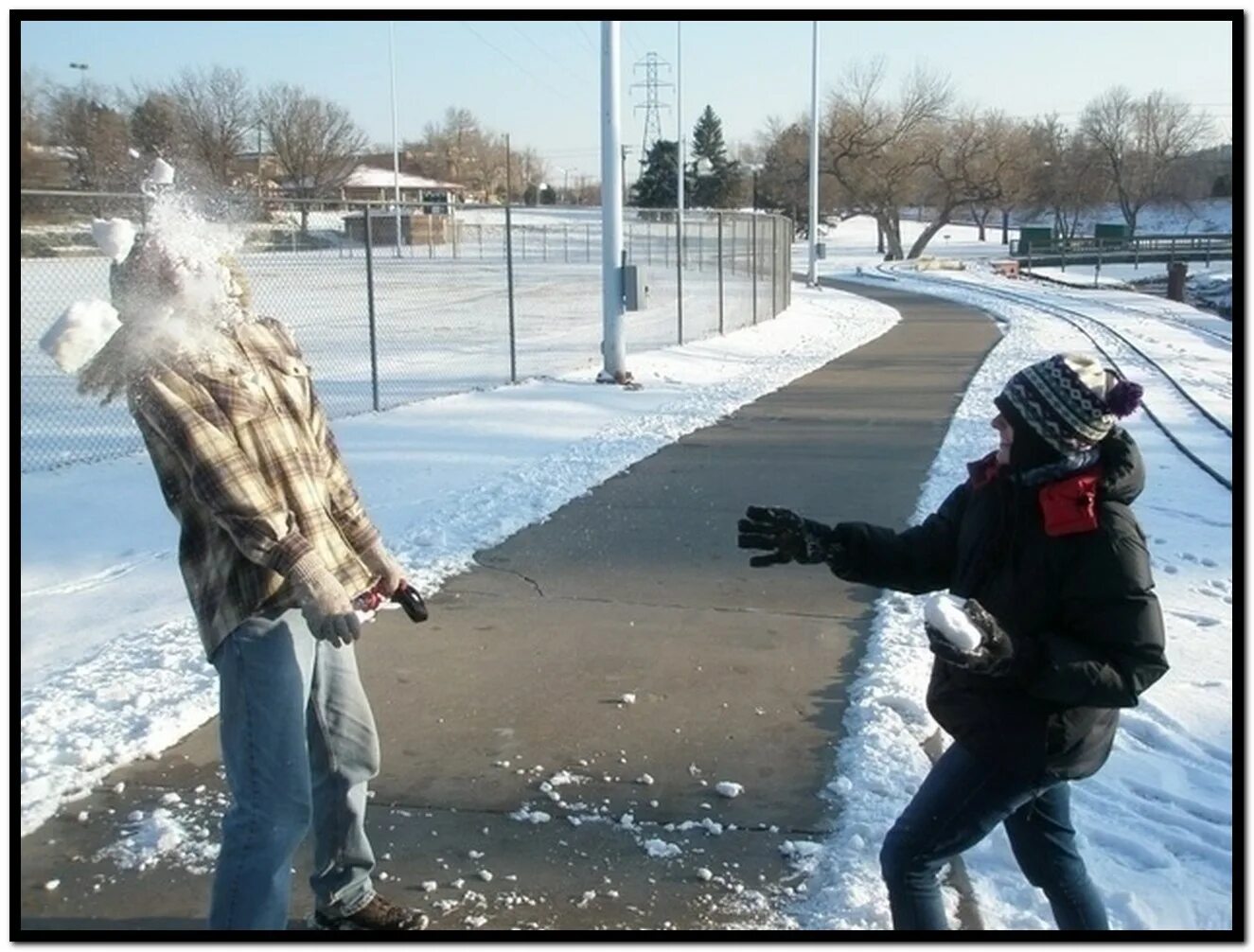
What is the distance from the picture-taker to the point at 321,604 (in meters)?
2.59

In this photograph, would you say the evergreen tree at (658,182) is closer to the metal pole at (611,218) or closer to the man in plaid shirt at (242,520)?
the metal pole at (611,218)

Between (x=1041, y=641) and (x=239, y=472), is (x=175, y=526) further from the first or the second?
(x=1041, y=641)

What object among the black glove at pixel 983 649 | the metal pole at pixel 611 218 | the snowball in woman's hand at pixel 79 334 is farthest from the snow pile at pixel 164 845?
the metal pole at pixel 611 218

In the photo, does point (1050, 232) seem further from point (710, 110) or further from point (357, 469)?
point (357, 469)

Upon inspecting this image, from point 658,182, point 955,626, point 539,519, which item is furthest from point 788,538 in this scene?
point 658,182

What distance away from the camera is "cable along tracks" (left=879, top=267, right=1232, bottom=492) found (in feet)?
33.2

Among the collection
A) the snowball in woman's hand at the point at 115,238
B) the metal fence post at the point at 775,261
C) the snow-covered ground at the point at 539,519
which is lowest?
the snow-covered ground at the point at 539,519

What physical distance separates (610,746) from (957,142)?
61.3 metres

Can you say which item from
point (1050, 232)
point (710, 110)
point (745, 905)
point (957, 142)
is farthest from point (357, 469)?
point (710, 110)

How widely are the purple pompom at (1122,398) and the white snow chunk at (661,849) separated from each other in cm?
180

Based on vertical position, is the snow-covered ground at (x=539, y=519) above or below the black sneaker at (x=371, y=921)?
above

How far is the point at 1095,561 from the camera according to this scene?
2461mm

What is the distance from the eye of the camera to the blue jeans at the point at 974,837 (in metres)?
2.67

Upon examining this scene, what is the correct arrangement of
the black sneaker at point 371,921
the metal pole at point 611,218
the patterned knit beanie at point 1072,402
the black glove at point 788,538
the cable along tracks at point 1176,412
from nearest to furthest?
1. the patterned knit beanie at point 1072,402
2. the black glove at point 788,538
3. the black sneaker at point 371,921
4. the cable along tracks at point 1176,412
5. the metal pole at point 611,218
